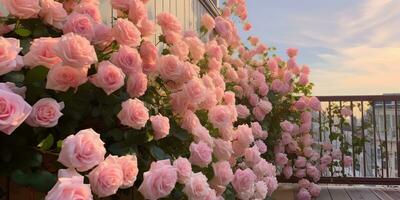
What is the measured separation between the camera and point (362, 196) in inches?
182

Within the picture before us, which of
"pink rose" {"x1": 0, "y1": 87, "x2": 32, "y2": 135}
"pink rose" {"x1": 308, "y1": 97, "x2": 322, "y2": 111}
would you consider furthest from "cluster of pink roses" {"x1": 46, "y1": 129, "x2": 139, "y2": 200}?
"pink rose" {"x1": 308, "y1": 97, "x2": 322, "y2": 111}

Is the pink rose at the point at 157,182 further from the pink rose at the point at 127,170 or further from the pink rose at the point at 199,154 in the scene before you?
the pink rose at the point at 199,154

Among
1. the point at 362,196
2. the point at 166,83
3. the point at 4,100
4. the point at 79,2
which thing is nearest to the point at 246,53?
the point at 362,196

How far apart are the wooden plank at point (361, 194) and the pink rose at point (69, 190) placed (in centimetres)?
407

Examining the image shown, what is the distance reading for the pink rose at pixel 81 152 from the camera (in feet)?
3.36

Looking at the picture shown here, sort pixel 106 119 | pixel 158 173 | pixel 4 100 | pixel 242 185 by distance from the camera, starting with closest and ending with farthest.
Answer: pixel 4 100 < pixel 158 173 < pixel 106 119 < pixel 242 185

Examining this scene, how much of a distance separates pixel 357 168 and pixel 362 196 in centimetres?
68

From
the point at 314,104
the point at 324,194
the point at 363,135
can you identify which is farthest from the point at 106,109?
the point at 363,135

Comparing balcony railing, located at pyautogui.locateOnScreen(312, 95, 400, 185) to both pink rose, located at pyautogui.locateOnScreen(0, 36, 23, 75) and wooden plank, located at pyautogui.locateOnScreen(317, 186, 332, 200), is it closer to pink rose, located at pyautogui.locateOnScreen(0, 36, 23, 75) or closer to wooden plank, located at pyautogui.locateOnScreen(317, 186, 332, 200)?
wooden plank, located at pyautogui.locateOnScreen(317, 186, 332, 200)

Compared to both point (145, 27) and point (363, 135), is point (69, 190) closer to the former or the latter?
point (145, 27)

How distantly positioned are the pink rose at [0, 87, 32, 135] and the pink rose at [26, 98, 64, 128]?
0.32 feet

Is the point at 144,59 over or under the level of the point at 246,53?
under

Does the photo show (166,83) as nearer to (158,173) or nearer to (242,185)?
(158,173)

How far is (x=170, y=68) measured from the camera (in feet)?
5.53
